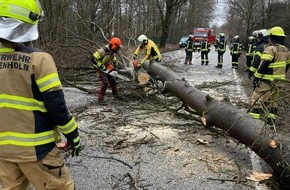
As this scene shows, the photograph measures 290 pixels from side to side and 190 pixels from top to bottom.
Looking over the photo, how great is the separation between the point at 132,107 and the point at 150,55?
2910mm

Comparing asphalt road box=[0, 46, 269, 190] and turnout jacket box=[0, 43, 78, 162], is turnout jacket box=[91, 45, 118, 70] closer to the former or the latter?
asphalt road box=[0, 46, 269, 190]

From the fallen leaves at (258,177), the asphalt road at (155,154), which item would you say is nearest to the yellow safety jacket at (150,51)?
the asphalt road at (155,154)

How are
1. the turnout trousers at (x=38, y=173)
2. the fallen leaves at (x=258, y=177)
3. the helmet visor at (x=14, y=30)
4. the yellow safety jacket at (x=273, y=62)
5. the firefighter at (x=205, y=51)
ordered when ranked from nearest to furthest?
the helmet visor at (x=14, y=30) → the turnout trousers at (x=38, y=173) → the fallen leaves at (x=258, y=177) → the yellow safety jacket at (x=273, y=62) → the firefighter at (x=205, y=51)

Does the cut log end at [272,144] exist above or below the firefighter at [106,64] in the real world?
below

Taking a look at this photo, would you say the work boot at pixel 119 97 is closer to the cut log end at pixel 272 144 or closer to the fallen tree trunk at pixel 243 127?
the fallen tree trunk at pixel 243 127

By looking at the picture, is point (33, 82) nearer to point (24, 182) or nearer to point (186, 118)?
point (24, 182)

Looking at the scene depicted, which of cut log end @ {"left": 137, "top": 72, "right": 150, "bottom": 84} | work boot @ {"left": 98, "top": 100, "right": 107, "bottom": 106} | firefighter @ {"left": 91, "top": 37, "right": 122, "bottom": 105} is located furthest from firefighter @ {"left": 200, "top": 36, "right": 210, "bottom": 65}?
work boot @ {"left": 98, "top": 100, "right": 107, "bottom": 106}

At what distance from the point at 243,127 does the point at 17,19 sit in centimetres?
287

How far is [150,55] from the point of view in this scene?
9312 millimetres

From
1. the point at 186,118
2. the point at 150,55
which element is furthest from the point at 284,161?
the point at 150,55

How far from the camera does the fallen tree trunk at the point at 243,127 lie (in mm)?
3461

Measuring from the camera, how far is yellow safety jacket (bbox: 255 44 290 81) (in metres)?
5.55

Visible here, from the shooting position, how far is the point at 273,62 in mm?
5641

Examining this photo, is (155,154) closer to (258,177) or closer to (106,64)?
(258,177)
